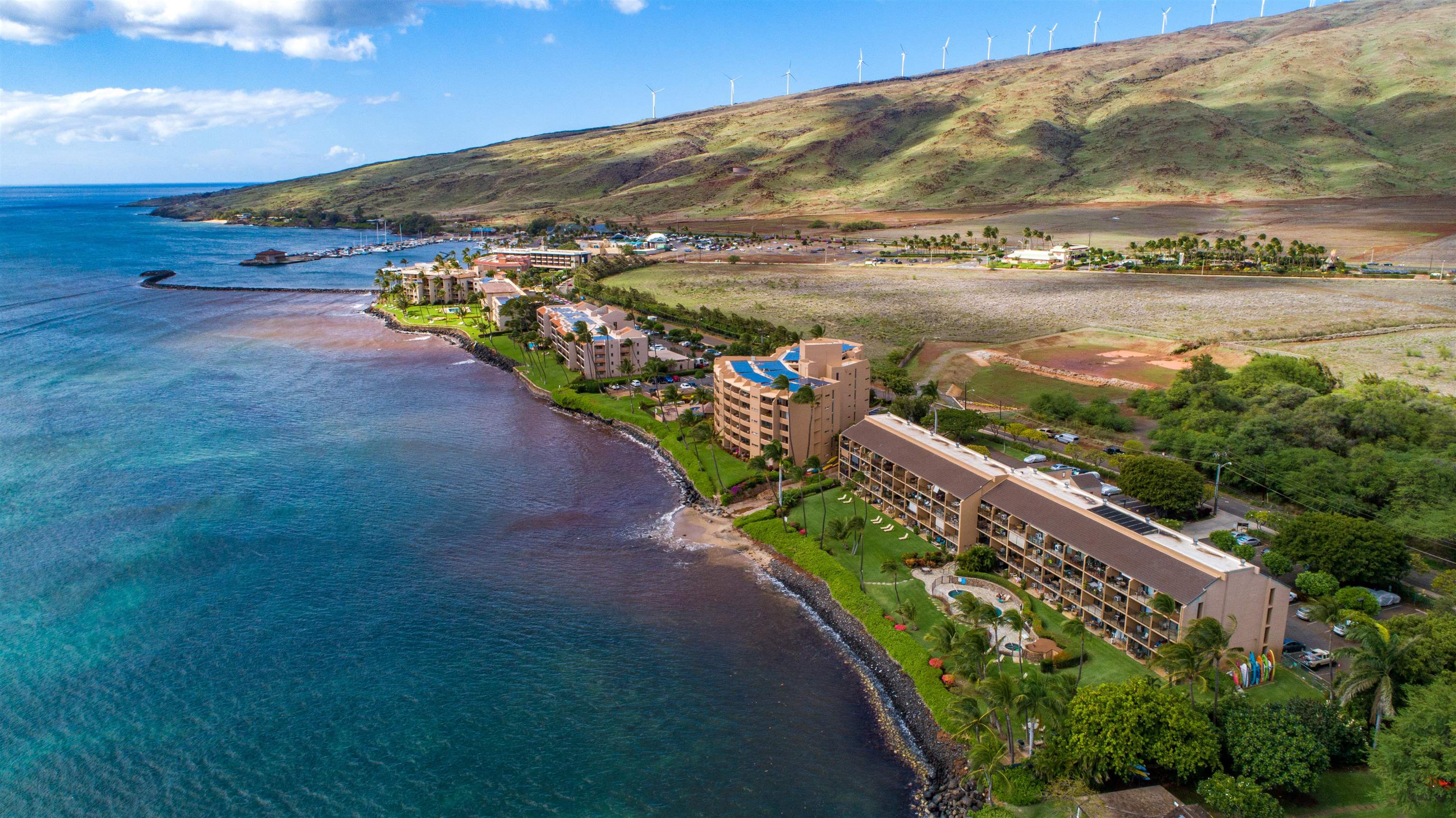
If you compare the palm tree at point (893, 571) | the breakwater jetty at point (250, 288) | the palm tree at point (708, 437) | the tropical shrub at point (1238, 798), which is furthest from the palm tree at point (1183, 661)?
the breakwater jetty at point (250, 288)

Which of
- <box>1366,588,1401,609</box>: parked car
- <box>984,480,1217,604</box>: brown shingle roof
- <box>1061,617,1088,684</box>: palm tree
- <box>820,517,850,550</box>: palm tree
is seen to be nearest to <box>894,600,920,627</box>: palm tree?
<box>1061,617,1088,684</box>: palm tree

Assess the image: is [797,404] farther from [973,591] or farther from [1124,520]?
[1124,520]

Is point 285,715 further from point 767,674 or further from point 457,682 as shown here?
point 767,674

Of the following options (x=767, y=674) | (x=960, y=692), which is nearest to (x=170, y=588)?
(x=767, y=674)

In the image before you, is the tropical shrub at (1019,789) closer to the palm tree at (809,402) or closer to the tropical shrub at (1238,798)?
the tropical shrub at (1238,798)

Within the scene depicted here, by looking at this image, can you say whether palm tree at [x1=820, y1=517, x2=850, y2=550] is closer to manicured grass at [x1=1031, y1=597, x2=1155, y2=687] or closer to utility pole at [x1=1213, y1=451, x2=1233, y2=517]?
manicured grass at [x1=1031, y1=597, x2=1155, y2=687]
